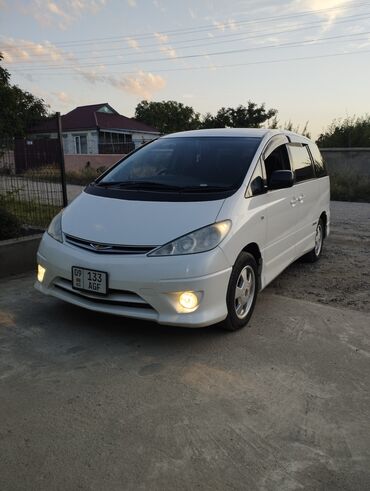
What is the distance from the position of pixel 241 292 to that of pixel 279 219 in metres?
1.09

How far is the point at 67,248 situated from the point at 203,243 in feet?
3.65

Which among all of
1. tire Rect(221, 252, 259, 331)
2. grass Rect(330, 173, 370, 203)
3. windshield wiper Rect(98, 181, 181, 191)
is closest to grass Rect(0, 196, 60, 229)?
windshield wiper Rect(98, 181, 181, 191)

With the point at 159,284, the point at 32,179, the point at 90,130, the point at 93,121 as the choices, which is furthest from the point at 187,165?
the point at 93,121

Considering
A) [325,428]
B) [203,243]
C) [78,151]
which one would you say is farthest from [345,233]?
[78,151]

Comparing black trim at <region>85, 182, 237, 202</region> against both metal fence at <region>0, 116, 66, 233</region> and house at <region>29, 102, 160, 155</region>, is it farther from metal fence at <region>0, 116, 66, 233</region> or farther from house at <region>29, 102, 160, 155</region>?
house at <region>29, 102, 160, 155</region>

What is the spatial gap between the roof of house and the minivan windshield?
3093 cm

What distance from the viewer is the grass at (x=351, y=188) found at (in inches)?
506

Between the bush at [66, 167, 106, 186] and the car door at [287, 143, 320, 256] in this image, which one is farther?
the bush at [66, 167, 106, 186]

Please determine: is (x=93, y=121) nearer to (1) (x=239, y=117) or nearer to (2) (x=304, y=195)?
(1) (x=239, y=117)

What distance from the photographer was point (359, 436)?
258 cm

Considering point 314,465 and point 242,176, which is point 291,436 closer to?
point 314,465

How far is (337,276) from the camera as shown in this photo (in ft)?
18.6

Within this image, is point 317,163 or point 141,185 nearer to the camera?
point 141,185

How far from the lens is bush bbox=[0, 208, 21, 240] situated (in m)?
5.69
